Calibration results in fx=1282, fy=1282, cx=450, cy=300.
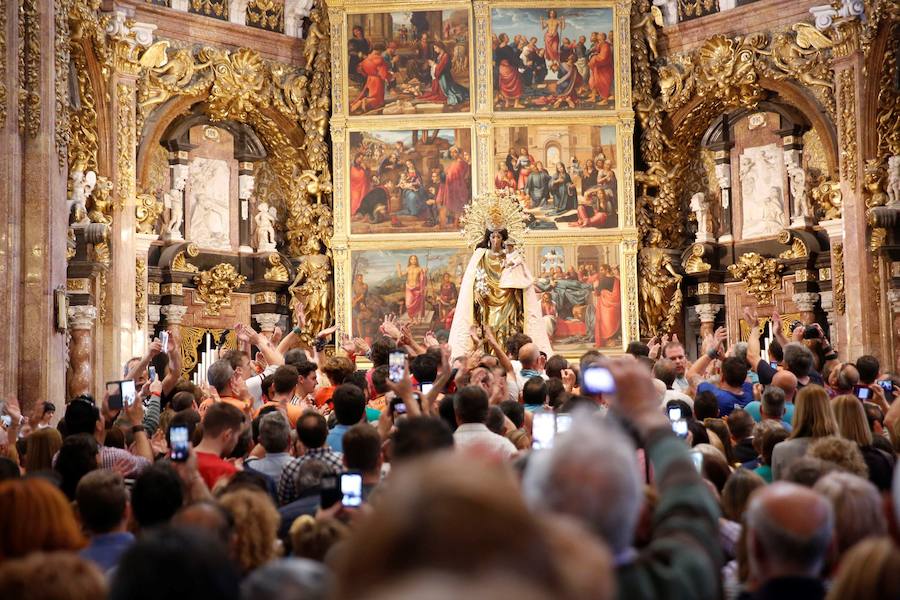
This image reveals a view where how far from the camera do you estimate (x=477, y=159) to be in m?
23.0

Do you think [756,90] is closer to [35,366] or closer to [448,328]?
[448,328]

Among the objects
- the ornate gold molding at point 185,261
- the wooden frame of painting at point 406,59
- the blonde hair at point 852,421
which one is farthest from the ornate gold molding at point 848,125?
the blonde hair at point 852,421

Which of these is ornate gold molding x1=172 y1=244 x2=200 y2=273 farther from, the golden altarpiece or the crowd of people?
the crowd of people

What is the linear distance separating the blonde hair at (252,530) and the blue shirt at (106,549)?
478 millimetres

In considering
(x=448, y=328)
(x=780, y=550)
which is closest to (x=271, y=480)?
(x=780, y=550)

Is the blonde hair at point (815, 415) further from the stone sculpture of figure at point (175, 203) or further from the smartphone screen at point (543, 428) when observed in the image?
the stone sculpture of figure at point (175, 203)

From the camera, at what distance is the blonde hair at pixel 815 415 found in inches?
261

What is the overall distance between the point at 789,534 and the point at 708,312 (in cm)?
1980

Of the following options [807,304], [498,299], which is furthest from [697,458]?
[807,304]

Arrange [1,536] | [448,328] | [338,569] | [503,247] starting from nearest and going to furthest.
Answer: [338,569] → [1,536] → [503,247] → [448,328]

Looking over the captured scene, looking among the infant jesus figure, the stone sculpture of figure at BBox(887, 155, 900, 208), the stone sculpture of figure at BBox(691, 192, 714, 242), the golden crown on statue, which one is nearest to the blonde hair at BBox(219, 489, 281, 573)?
the infant jesus figure

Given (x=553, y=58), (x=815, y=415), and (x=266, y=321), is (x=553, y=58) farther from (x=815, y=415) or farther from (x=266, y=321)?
(x=815, y=415)

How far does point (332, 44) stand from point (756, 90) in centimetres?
753

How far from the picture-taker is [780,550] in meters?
3.58
